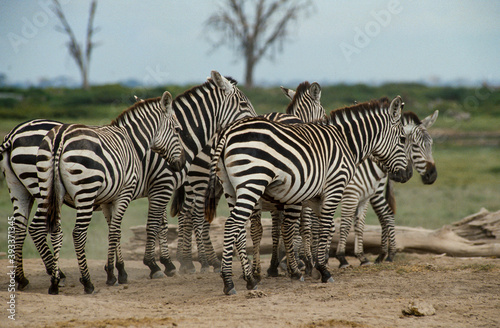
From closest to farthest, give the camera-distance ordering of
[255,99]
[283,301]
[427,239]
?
1. [283,301]
2. [427,239]
3. [255,99]

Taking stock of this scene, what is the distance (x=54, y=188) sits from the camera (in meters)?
5.92

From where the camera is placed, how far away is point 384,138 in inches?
293

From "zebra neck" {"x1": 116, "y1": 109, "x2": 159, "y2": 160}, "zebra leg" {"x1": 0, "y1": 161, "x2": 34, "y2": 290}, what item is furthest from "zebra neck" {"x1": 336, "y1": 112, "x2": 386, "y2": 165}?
"zebra leg" {"x1": 0, "y1": 161, "x2": 34, "y2": 290}

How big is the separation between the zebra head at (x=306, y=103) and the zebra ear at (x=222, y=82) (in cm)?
135

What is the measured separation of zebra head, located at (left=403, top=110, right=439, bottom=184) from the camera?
8719 mm

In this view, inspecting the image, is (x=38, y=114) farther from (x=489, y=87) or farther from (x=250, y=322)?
(x=489, y=87)

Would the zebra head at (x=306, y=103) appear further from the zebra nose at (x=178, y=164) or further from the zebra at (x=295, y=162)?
the zebra nose at (x=178, y=164)

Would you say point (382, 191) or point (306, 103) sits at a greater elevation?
point (306, 103)

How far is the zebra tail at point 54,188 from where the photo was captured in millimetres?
5852

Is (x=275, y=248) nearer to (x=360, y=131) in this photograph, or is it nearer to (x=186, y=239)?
(x=186, y=239)

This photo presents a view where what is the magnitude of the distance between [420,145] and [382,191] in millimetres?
1042

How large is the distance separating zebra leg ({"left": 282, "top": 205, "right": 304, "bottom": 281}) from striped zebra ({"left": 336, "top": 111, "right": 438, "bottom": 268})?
5.68 feet

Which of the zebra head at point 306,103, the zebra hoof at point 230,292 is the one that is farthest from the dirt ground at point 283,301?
the zebra head at point 306,103

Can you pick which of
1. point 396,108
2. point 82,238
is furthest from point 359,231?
point 82,238
